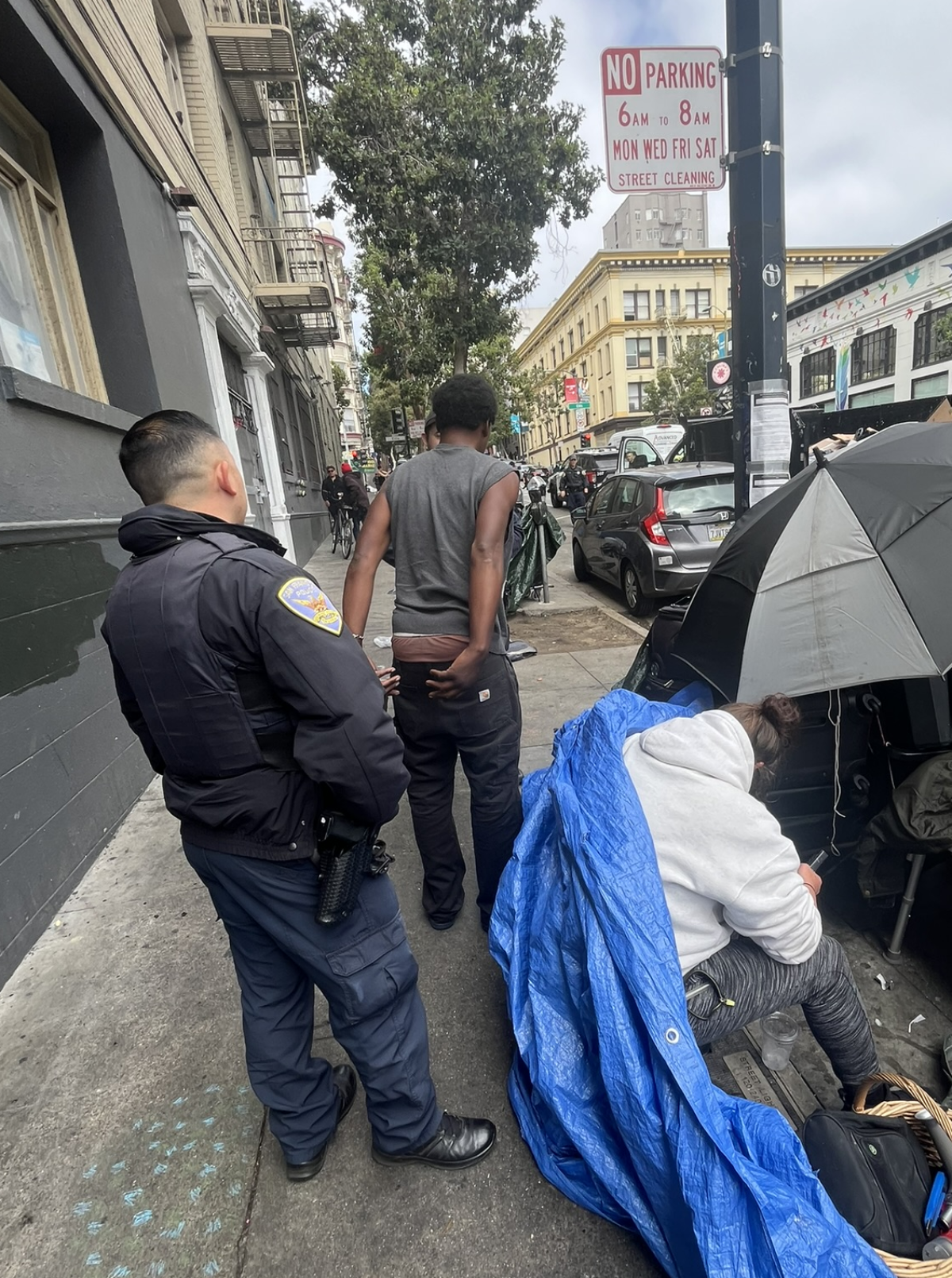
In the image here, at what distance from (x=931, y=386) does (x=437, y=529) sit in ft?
101

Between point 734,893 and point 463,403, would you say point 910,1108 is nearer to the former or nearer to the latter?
point 734,893

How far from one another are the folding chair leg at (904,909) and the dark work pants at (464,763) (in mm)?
1341

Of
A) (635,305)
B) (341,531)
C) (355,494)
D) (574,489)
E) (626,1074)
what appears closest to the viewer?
(626,1074)

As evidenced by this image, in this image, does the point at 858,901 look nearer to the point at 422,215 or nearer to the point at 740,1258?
the point at 740,1258

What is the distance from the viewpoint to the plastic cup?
2.01m

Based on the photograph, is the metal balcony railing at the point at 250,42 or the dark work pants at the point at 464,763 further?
the metal balcony railing at the point at 250,42

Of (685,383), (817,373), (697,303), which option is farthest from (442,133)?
(697,303)

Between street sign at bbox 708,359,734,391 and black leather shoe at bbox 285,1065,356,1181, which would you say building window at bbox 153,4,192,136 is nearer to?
black leather shoe at bbox 285,1065,356,1181

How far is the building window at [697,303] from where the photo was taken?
1858 inches

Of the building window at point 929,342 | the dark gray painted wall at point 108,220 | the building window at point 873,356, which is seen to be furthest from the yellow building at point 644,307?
the dark gray painted wall at point 108,220

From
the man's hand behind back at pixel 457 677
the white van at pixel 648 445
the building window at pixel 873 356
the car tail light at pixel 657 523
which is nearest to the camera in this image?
the man's hand behind back at pixel 457 677

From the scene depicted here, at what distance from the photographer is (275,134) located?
43.3 feet

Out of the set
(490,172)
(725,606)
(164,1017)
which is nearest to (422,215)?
(490,172)

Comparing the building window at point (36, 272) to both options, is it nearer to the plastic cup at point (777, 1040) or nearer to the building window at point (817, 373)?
the plastic cup at point (777, 1040)
